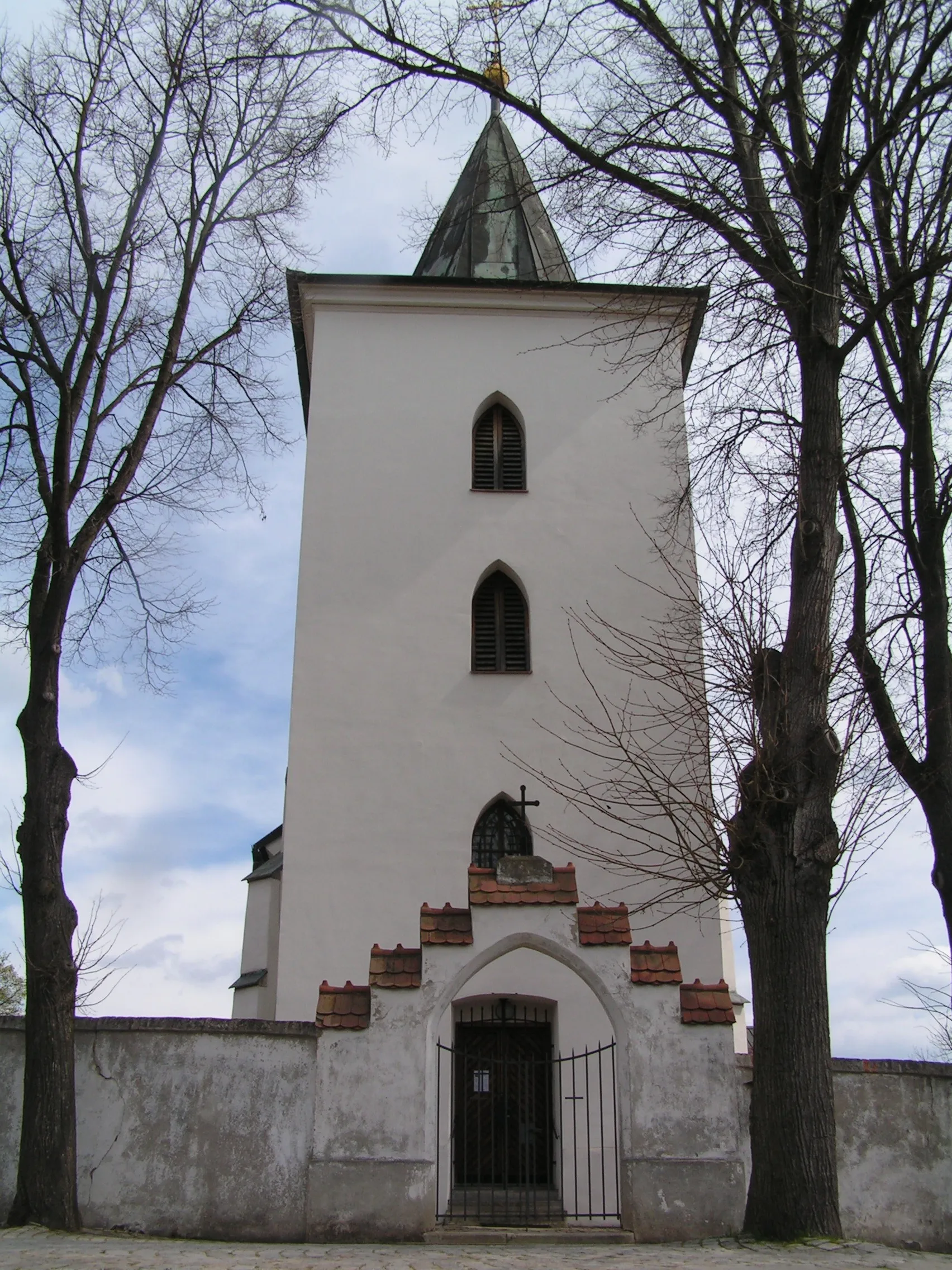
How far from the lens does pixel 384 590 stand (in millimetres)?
14562

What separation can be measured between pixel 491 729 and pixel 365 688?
1523 mm

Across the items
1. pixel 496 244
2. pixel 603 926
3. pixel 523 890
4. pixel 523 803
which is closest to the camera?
pixel 603 926

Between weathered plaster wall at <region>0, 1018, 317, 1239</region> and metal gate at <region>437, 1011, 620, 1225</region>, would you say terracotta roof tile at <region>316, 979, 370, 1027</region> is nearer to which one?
weathered plaster wall at <region>0, 1018, 317, 1239</region>

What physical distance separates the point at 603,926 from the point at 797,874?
5.85 feet

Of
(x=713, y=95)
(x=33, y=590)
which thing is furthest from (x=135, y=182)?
(x=713, y=95)

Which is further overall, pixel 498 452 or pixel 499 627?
pixel 498 452

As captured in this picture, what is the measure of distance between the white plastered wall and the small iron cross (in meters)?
0.19

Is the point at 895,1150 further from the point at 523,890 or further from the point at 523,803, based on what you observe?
the point at 523,803

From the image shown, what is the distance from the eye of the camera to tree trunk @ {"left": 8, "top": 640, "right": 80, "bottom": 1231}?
8469 mm

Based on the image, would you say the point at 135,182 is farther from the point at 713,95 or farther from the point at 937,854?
the point at 937,854

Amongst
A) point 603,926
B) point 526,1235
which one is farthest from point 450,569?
point 526,1235

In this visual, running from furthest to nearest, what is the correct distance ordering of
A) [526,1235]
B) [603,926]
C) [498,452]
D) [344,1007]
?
[498,452] < [603,926] < [344,1007] < [526,1235]

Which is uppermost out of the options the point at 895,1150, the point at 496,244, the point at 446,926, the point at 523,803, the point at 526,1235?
the point at 496,244

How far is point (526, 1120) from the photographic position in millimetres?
12070
